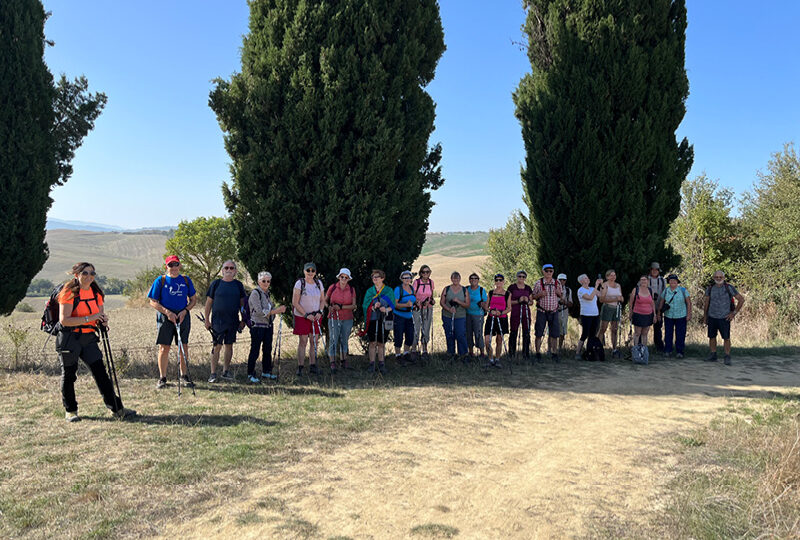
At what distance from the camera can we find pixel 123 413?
591 centimetres

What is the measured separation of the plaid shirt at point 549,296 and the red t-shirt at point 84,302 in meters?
7.16

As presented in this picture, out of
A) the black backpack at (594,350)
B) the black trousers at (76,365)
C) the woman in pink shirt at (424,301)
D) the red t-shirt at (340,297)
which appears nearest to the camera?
the black trousers at (76,365)

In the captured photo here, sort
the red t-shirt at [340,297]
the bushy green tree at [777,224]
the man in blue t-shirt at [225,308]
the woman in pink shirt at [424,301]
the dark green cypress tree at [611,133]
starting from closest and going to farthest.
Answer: the man in blue t-shirt at [225,308]
the red t-shirt at [340,297]
the woman in pink shirt at [424,301]
the dark green cypress tree at [611,133]
the bushy green tree at [777,224]

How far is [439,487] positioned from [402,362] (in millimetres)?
5359

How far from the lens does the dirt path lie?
138 inches

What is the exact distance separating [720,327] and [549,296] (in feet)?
11.0

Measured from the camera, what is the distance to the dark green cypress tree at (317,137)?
351 inches

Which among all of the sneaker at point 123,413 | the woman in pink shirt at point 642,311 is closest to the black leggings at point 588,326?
the woman in pink shirt at point 642,311

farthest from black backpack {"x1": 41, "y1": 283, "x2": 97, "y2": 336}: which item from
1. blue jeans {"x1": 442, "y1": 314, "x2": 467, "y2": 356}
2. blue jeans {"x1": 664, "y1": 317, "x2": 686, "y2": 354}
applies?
blue jeans {"x1": 664, "y1": 317, "x2": 686, "y2": 354}

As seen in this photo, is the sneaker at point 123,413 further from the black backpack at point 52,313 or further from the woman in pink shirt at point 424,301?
the woman in pink shirt at point 424,301

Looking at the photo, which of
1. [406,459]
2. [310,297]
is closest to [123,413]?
[310,297]

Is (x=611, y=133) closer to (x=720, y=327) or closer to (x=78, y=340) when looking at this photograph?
(x=720, y=327)

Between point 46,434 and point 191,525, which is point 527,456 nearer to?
point 191,525

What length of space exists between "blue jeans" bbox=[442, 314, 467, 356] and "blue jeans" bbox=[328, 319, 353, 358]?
182cm
